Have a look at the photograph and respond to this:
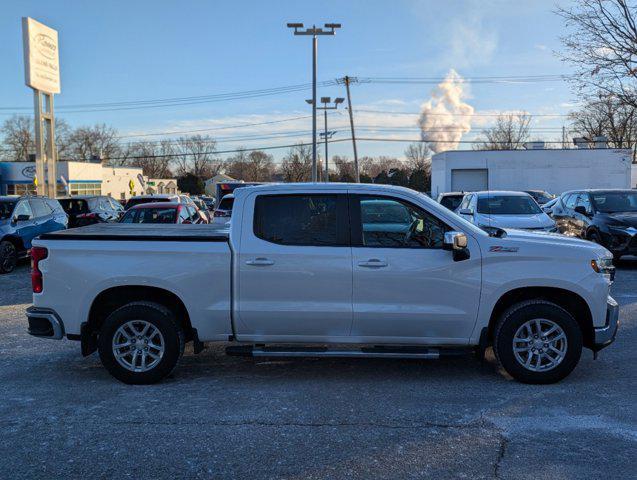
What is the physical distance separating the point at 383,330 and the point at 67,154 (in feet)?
356

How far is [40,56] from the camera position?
26.3m

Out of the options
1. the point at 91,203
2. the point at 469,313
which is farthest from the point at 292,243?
the point at 91,203

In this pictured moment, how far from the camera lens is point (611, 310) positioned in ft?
17.4

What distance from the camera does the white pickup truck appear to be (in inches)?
202

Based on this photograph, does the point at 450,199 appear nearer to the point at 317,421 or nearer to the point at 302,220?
the point at 302,220

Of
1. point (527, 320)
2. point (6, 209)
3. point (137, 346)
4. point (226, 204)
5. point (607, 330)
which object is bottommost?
point (137, 346)

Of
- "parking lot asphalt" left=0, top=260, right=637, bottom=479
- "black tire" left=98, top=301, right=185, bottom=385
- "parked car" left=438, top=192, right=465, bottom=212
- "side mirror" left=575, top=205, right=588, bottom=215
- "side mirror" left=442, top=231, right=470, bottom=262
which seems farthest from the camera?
"parked car" left=438, top=192, right=465, bottom=212

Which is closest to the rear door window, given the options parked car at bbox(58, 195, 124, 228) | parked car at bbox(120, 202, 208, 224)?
parked car at bbox(120, 202, 208, 224)

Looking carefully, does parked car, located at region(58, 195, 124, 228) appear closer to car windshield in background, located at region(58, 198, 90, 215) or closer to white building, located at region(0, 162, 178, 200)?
car windshield in background, located at region(58, 198, 90, 215)

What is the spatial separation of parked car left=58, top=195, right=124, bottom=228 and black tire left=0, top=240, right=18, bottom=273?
563 centimetres

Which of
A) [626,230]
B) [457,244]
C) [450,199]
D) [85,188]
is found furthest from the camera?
[85,188]

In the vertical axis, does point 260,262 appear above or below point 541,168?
below

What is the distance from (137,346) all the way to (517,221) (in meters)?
9.49

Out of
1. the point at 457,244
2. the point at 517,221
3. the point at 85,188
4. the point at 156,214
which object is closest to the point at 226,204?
the point at 156,214
